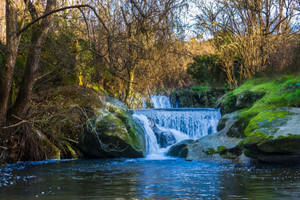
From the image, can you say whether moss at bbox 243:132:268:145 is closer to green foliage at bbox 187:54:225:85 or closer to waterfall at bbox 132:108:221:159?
waterfall at bbox 132:108:221:159

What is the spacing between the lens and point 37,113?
842 centimetres

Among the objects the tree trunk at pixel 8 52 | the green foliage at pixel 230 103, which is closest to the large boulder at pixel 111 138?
the tree trunk at pixel 8 52

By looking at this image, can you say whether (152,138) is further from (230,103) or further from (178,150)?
(230,103)

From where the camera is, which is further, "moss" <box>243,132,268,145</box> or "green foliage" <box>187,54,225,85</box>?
"green foliage" <box>187,54,225,85</box>

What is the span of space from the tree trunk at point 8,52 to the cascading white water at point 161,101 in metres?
12.3

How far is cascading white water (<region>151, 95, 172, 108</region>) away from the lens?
64.2 ft

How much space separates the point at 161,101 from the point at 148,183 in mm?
14137

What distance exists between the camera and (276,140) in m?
7.95

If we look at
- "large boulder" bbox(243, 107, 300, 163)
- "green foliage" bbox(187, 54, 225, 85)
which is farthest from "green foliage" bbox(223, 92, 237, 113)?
"green foliage" bbox(187, 54, 225, 85)

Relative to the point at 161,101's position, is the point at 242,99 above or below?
below

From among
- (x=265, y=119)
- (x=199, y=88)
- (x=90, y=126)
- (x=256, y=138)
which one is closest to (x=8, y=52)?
(x=90, y=126)

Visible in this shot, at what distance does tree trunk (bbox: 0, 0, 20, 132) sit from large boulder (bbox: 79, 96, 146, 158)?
323 centimetres

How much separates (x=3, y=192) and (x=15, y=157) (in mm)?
3899

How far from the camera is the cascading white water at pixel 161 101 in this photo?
64.2 feet
